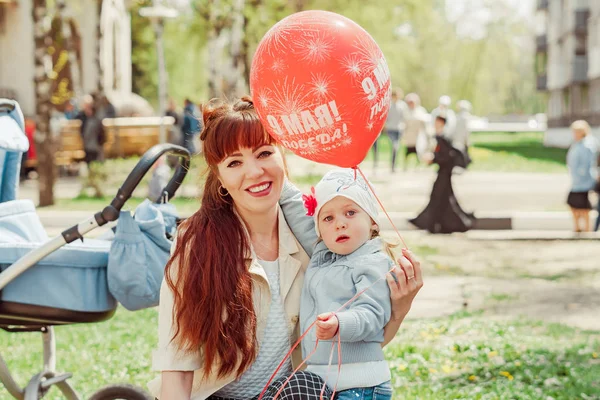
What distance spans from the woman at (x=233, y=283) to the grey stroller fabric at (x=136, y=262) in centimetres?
47

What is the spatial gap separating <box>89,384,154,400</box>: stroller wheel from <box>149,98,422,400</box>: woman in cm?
105

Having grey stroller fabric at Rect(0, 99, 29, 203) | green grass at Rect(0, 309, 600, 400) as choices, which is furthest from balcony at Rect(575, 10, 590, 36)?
grey stroller fabric at Rect(0, 99, 29, 203)

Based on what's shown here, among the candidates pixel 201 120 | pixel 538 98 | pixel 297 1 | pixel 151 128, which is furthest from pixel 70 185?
pixel 538 98

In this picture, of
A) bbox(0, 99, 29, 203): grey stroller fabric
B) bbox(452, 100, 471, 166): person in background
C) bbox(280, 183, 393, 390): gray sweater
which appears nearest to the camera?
bbox(280, 183, 393, 390): gray sweater

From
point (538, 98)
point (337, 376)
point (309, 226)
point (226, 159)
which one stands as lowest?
point (538, 98)

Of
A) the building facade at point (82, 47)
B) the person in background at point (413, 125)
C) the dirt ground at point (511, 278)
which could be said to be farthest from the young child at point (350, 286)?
the building facade at point (82, 47)

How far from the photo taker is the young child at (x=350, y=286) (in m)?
3.23

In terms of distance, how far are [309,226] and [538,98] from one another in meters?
85.4

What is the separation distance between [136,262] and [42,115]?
43.2ft

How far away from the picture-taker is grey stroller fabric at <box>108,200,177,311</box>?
390 centimetres

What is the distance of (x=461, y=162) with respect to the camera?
13.7 meters

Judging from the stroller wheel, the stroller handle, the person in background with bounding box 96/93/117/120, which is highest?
the stroller handle

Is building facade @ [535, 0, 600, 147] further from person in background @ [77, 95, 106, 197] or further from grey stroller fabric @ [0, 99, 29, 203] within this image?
grey stroller fabric @ [0, 99, 29, 203]

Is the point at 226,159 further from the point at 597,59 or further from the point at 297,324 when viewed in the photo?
the point at 597,59
